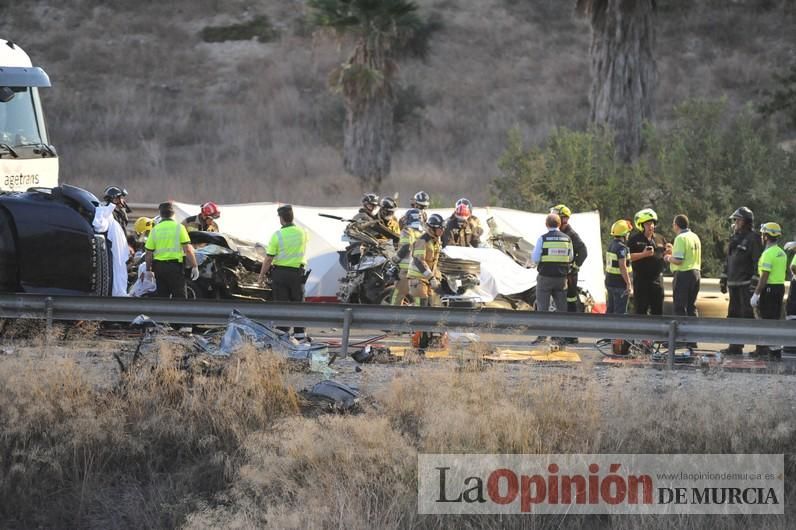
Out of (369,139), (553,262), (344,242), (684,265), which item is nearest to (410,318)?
(553,262)

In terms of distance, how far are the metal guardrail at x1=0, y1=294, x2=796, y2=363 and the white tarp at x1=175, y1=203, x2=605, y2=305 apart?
4.67m

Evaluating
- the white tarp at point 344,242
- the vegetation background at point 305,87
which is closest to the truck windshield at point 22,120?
the white tarp at point 344,242

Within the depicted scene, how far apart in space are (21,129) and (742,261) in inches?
359

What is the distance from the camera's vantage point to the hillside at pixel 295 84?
128 ft

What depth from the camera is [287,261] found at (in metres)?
14.9

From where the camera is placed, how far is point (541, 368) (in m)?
12.0

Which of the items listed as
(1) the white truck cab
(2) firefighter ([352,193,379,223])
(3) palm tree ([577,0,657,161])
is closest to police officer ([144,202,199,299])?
(1) the white truck cab

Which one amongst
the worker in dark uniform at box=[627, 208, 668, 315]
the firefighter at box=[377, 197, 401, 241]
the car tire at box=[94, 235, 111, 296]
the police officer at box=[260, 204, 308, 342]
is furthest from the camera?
the firefighter at box=[377, 197, 401, 241]

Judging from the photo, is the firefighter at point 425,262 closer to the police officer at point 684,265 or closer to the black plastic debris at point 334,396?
the police officer at point 684,265

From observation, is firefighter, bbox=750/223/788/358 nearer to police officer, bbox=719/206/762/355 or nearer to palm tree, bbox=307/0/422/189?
police officer, bbox=719/206/762/355

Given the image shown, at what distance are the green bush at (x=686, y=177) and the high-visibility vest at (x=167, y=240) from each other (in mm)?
11110

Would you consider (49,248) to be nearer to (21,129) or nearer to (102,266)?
(102,266)

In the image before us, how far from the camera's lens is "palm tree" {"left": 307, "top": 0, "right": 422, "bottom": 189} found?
33.7 metres

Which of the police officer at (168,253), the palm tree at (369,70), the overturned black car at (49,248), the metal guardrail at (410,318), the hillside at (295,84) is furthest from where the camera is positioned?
the hillside at (295,84)
